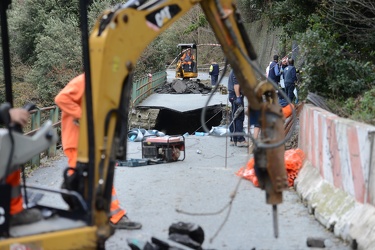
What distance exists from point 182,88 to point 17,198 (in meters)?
33.4

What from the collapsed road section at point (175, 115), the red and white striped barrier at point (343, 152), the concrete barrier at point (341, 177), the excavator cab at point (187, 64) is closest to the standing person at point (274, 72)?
the collapsed road section at point (175, 115)

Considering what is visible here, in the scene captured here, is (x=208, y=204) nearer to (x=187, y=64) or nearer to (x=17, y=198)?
Answer: (x=17, y=198)

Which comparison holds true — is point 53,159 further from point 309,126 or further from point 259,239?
point 259,239

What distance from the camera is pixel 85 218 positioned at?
16.6 ft

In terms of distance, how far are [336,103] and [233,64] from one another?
605 centimetres

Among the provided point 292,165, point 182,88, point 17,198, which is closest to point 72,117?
point 17,198

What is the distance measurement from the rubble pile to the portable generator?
23.7 meters

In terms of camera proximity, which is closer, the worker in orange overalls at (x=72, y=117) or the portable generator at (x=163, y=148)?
the worker in orange overalls at (x=72, y=117)

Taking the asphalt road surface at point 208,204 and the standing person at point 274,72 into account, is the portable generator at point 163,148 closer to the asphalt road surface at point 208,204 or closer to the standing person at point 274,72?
the asphalt road surface at point 208,204

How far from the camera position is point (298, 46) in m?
16.0

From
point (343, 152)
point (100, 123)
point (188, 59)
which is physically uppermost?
point (100, 123)

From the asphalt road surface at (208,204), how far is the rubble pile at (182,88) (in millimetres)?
23448

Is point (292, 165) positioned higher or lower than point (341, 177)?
lower

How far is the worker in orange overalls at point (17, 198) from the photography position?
197 inches
